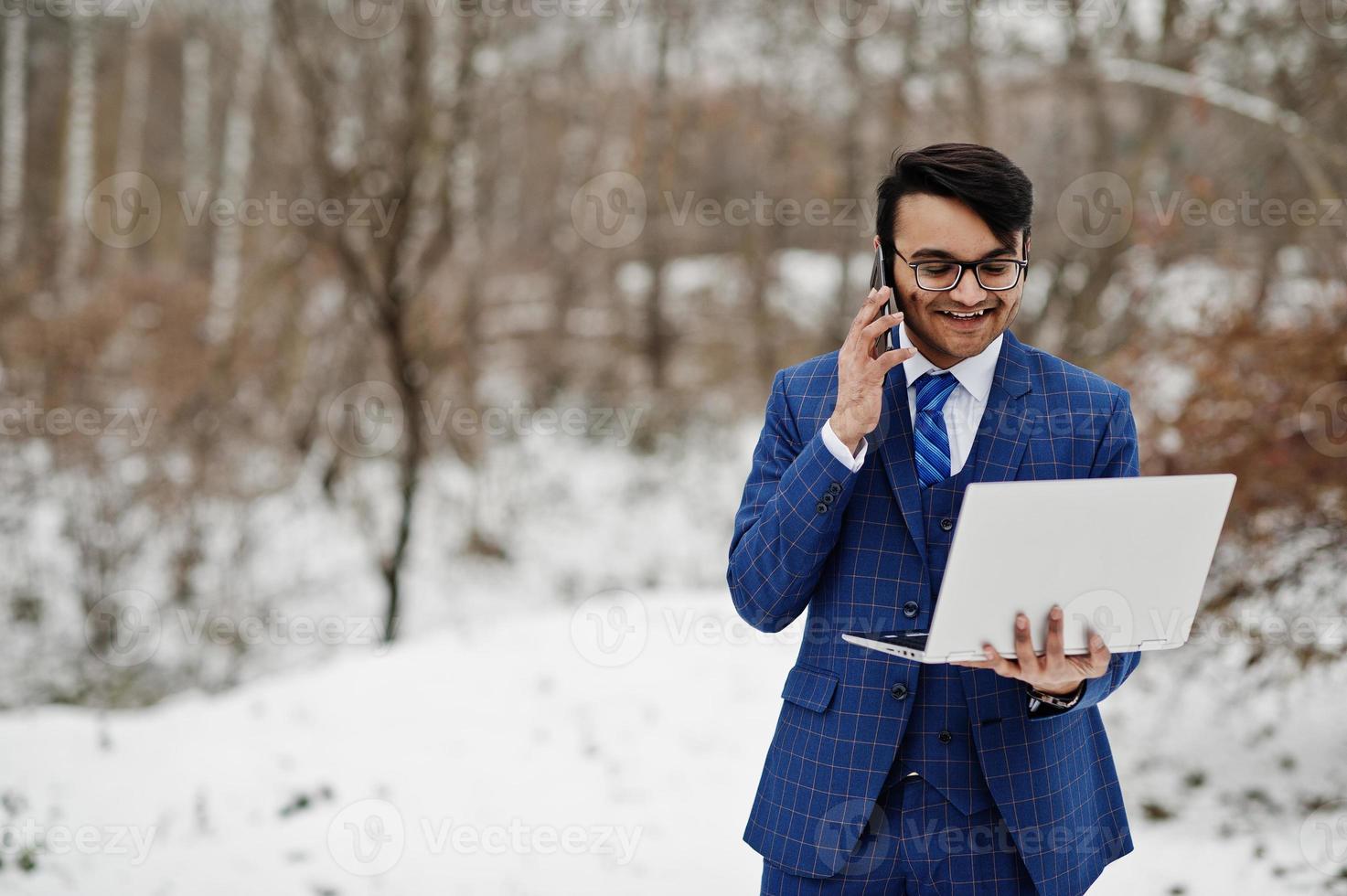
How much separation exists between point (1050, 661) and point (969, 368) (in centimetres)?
54

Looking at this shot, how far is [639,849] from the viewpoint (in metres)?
4.15

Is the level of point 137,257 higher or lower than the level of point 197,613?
higher

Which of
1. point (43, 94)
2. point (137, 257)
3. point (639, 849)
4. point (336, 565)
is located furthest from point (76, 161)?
point (639, 849)

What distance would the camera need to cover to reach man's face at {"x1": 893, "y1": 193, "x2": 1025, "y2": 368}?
1.74m

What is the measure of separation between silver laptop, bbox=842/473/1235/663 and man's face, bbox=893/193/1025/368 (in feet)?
1.19

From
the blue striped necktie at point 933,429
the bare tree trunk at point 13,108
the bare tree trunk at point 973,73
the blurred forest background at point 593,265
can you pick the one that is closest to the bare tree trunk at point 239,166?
the blurred forest background at point 593,265

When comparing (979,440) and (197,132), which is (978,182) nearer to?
(979,440)

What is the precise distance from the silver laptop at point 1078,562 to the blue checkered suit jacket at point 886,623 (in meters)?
0.18

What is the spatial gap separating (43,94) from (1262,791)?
2237 centimetres

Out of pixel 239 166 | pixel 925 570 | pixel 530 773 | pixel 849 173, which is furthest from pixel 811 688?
pixel 239 166

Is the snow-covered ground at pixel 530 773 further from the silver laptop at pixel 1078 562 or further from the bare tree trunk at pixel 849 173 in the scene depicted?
the bare tree trunk at pixel 849 173

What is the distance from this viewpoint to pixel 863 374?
1698 mm

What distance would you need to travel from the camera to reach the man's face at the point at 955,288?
1741 mm

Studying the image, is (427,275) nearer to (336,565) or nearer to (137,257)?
(336,565)
